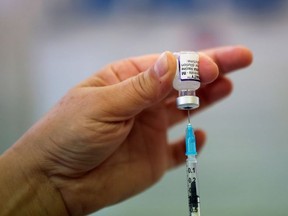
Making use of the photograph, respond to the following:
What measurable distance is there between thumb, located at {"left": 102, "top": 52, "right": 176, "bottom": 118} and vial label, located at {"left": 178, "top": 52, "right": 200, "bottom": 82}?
0.03 meters

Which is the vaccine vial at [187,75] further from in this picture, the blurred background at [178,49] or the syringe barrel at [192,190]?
the blurred background at [178,49]

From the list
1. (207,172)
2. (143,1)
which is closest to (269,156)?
(207,172)

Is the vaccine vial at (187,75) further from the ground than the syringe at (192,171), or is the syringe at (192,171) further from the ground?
the vaccine vial at (187,75)

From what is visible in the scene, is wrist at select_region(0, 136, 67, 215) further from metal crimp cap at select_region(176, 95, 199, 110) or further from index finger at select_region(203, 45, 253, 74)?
index finger at select_region(203, 45, 253, 74)

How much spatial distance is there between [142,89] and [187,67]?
105mm

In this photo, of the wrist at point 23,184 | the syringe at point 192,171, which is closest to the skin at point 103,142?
the wrist at point 23,184

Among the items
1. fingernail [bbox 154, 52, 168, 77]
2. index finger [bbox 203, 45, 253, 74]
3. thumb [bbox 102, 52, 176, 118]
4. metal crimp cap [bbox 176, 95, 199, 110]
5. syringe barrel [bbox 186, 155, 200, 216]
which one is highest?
index finger [bbox 203, 45, 253, 74]

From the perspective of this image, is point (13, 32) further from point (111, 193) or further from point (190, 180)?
point (190, 180)

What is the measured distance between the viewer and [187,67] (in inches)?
29.0

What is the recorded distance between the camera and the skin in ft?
2.60

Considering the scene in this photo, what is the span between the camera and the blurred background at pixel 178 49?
122cm

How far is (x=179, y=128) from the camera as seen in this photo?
1.27 meters

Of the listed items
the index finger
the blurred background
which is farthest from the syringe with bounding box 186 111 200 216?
the blurred background

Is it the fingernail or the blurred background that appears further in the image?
the blurred background
